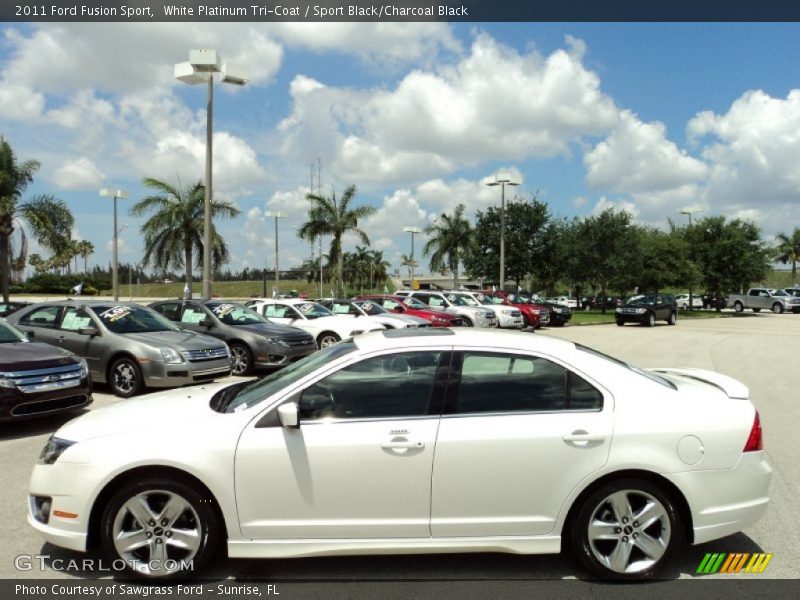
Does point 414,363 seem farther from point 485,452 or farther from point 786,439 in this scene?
point 786,439

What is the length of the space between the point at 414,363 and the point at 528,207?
39.1m

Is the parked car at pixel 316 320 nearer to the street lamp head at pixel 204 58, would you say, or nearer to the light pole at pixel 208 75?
the light pole at pixel 208 75

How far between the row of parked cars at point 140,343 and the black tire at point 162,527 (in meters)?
4.06

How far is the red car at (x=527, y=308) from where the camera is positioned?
27.9 m

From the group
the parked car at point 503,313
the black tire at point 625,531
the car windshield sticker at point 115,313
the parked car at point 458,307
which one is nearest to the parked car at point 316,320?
the car windshield sticker at point 115,313

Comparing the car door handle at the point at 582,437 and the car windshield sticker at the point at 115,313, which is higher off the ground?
the car windshield sticker at the point at 115,313

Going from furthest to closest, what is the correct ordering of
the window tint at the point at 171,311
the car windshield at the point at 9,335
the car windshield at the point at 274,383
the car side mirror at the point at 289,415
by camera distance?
the window tint at the point at 171,311 → the car windshield at the point at 9,335 → the car windshield at the point at 274,383 → the car side mirror at the point at 289,415

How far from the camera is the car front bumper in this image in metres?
3.67

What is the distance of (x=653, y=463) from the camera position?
3.63 meters

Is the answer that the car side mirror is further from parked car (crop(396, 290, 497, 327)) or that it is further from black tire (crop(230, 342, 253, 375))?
parked car (crop(396, 290, 497, 327))

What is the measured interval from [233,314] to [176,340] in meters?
3.08

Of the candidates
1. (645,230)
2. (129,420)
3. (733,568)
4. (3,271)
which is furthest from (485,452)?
(645,230)

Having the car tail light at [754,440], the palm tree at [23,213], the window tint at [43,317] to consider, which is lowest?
the car tail light at [754,440]

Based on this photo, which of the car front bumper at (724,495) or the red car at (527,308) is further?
the red car at (527,308)
